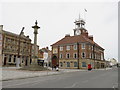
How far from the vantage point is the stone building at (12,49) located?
49875mm

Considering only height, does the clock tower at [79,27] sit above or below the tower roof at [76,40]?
above

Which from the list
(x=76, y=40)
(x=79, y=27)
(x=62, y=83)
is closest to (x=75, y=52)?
(x=76, y=40)

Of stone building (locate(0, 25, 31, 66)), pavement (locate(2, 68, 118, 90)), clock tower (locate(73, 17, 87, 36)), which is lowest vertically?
pavement (locate(2, 68, 118, 90))

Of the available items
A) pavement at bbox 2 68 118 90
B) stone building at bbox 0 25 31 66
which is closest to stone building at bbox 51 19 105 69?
stone building at bbox 0 25 31 66

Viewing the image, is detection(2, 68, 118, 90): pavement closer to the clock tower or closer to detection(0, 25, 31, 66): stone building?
detection(0, 25, 31, 66): stone building

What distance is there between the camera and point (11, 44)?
174ft

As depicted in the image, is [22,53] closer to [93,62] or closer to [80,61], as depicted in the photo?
[80,61]

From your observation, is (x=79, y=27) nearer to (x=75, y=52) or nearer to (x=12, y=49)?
(x=75, y=52)

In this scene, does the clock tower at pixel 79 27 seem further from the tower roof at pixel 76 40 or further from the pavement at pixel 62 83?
the pavement at pixel 62 83

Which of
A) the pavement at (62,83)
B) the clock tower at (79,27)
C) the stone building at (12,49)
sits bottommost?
the pavement at (62,83)

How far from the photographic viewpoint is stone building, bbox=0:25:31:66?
49875 millimetres

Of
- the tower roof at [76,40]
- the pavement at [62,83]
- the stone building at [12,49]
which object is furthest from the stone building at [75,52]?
the pavement at [62,83]

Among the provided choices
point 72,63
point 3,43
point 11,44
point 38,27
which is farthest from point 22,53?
point 38,27

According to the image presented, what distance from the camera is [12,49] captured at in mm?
53375
